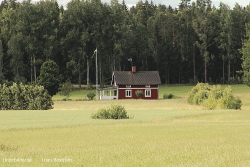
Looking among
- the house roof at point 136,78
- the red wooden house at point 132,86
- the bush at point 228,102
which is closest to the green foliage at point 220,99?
the bush at point 228,102

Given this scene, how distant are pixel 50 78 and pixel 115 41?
24.7 meters

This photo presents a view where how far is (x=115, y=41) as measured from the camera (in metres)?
106

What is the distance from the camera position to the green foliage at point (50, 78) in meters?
84.0

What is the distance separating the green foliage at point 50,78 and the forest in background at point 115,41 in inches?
359

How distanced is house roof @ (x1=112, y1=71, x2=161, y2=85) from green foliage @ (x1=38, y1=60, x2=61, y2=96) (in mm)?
11705

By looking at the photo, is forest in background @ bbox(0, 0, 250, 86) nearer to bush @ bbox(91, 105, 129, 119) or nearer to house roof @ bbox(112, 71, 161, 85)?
house roof @ bbox(112, 71, 161, 85)

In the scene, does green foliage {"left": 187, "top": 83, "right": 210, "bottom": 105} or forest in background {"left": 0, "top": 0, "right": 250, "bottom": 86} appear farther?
forest in background {"left": 0, "top": 0, "right": 250, "bottom": 86}

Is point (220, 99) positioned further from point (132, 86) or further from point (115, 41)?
point (115, 41)

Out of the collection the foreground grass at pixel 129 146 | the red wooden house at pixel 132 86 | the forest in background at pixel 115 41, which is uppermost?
the forest in background at pixel 115 41

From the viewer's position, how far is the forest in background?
3976 inches

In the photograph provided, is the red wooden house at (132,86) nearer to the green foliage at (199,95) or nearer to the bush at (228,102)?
the green foliage at (199,95)

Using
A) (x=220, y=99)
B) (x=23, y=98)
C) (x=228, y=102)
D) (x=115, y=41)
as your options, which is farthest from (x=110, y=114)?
(x=115, y=41)

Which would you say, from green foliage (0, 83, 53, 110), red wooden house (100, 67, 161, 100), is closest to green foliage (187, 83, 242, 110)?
green foliage (0, 83, 53, 110)

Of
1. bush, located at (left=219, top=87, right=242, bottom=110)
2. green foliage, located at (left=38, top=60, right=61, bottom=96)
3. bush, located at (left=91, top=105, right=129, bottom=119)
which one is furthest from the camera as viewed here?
green foliage, located at (left=38, top=60, right=61, bottom=96)
